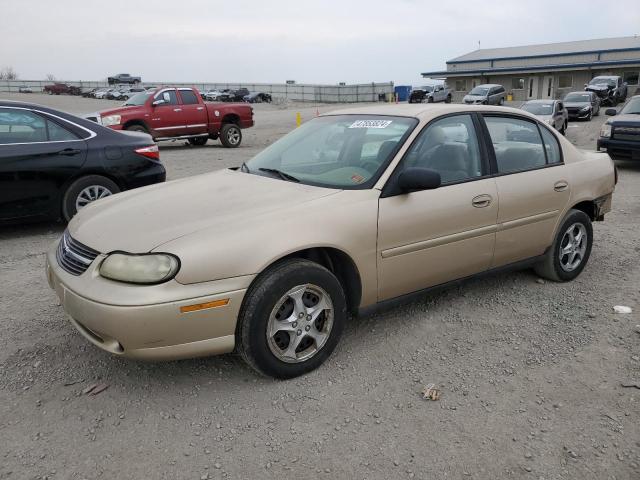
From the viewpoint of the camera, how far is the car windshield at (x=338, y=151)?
3.65 meters

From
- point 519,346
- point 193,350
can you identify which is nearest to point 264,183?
point 193,350

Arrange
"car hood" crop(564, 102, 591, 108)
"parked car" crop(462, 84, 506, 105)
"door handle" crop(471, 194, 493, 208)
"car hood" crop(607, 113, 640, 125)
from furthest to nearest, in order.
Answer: "parked car" crop(462, 84, 506, 105), "car hood" crop(564, 102, 591, 108), "car hood" crop(607, 113, 640, 125), "door handle" crop(471, 194, 493, 208)

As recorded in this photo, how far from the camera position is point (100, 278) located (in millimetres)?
2918

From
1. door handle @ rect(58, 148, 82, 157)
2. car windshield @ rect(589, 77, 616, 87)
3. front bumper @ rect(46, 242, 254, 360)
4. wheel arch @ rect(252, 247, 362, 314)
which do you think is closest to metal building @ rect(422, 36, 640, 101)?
car windshield @ rect(589, 77, 616, 87)

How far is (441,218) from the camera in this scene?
3.71m

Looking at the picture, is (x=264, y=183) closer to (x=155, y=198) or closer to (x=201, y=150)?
(x=155, y=198)

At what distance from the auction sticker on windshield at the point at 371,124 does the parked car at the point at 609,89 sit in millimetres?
35385

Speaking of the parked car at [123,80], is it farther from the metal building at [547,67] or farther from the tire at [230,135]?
the tire at [230,135]

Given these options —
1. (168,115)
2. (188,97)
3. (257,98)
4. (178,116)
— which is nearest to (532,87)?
(257,98)

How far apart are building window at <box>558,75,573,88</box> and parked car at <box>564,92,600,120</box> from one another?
25912mm

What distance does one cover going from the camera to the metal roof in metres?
49.5

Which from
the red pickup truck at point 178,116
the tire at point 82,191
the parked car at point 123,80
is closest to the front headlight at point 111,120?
the red pickup truck at point 178,116

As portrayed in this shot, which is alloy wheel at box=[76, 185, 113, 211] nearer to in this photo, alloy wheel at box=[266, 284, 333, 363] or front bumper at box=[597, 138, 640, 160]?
alloy wheel at box=[266, 284, 333, 363]

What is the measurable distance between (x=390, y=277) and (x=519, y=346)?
102 cm
